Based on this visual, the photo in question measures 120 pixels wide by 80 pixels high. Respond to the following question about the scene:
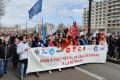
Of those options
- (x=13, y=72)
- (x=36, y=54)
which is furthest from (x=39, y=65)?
(x=13, y=72)

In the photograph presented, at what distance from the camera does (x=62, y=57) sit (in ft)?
39.6

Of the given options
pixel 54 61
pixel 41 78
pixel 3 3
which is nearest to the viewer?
pixel 41 78

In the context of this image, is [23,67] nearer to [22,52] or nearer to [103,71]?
[22,52]

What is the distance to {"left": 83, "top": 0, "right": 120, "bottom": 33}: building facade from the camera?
134000 millimetres

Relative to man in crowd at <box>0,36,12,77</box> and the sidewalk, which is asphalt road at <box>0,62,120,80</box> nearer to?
the sidewalk

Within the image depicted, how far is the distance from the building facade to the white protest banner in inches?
4320

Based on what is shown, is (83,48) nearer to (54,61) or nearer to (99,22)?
(54,61)

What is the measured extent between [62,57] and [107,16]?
136556 mm

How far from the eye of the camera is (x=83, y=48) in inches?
517

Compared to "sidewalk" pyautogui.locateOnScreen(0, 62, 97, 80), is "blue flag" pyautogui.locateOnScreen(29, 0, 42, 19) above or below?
above

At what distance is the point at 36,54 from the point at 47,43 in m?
1.19

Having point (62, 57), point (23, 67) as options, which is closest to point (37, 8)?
point (62, 57)

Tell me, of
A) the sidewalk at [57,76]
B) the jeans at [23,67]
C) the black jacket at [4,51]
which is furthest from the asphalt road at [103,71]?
the black jacket at [4,51]

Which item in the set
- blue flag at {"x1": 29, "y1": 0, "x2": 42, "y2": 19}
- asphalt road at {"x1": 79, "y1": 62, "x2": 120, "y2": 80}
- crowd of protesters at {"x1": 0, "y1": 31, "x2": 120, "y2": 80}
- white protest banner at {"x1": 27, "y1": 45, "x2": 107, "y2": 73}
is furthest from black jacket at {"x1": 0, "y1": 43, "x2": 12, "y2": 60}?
asphalt road at {"x1": 79, "y1": 62, "x2": 120, "y2": 80}
